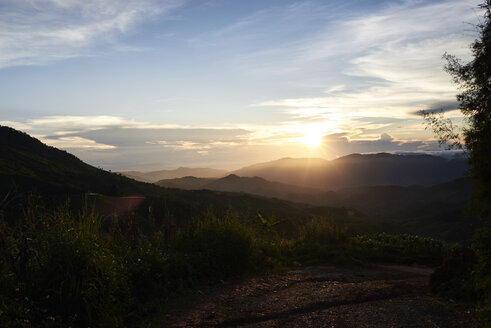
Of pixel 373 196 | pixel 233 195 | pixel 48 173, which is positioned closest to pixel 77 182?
pixel 48 173

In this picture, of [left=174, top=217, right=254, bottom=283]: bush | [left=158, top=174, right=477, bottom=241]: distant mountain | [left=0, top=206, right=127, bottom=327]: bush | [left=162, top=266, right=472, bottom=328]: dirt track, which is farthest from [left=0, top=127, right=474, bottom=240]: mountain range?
[left=162, top=266, right=472, bottom=328]: dirt track

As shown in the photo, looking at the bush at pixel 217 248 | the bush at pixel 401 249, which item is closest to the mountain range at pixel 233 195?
the bush at pixel 217 248

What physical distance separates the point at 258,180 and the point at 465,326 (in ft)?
369

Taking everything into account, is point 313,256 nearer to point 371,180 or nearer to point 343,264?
point 343,264

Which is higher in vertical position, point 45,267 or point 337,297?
point 45,267

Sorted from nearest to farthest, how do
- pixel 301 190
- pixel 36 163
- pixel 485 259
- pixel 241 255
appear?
pixel 485 259, pixel 241 255, pixel 36 163, pixel 301 190

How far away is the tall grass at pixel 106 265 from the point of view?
16.6 feet

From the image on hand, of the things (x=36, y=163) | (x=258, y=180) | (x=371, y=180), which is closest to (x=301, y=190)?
(x=258, y=180)

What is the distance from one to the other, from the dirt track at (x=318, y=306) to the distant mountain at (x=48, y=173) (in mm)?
32703

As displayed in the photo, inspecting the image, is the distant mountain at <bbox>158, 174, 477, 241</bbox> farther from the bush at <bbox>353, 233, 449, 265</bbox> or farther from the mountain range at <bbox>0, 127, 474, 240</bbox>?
the bush at <bbox>353, 233, 449, 265</bbox>

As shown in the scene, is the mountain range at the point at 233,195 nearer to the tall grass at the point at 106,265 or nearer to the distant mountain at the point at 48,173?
the distant mountain at the point at 48,173

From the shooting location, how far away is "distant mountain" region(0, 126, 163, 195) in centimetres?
3794

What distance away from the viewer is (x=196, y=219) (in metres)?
9.70

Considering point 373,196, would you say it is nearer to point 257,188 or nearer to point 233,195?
point 257,188
